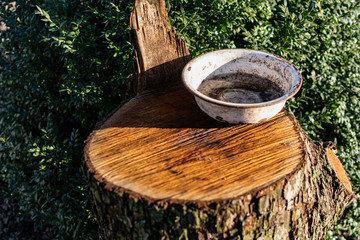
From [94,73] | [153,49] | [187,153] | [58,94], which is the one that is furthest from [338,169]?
[58,94]

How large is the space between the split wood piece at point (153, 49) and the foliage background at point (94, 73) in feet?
0.92

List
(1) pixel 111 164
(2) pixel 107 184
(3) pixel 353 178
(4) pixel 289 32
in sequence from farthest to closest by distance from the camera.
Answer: (3) pixel 353 178 < (4) pixel 289 32 < (1) pixel 111 164 < (2) pixel 107 184

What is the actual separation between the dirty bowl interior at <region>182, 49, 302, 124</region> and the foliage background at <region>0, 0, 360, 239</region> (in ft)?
1.86

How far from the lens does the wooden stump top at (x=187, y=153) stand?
5.56 feet

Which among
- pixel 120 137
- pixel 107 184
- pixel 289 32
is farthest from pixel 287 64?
pixel 107 184

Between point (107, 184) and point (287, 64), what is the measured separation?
1.38 meters

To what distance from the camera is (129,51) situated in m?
2.82

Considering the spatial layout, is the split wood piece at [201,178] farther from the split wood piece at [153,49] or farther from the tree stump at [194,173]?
the split wood piece at [153,49]

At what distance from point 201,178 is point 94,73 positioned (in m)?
1.69

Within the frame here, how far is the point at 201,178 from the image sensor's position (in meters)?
1.73

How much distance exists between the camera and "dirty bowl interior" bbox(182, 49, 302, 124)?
211 centimetres

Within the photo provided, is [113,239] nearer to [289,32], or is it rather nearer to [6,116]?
[6,116]

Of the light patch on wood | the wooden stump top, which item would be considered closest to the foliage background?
the light patch on wood

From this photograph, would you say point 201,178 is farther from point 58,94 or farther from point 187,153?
point 58,94
